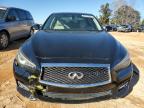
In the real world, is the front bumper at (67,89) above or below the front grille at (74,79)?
below

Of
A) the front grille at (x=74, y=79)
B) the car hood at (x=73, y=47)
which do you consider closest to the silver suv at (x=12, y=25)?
the car hood at (x=73, y=47)

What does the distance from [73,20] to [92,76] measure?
9.29 feet

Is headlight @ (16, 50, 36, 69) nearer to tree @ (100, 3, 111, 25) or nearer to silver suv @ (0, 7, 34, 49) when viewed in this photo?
silver suv @ (0, 7, 34, 49)

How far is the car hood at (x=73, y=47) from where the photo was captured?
4.29 meters

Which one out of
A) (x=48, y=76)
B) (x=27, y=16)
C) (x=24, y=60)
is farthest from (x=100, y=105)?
(x=27, y=16)

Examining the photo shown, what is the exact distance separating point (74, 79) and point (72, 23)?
2.74 metres

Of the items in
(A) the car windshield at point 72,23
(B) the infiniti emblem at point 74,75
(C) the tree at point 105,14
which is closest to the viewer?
(B) the infiniti emblem at point 74,75

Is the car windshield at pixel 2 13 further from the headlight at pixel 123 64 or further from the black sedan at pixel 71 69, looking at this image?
the headlight at pixel 123 64

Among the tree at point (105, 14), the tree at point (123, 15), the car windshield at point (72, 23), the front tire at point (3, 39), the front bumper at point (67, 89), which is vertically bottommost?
the tree at point (123, 15)

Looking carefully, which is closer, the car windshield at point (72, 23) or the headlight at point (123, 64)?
the headlight at point (123, 64)

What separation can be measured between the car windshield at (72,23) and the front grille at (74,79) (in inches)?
85.7

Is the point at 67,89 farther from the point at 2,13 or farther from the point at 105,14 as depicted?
the point at 105,14

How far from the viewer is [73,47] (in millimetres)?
4680

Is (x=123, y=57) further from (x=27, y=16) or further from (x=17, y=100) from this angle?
(x=27, y=16)
